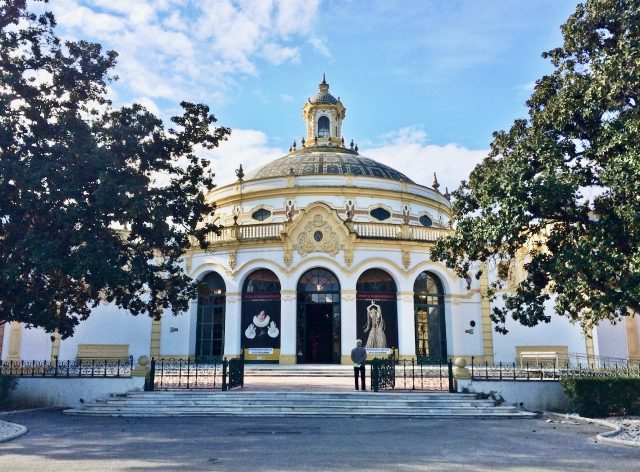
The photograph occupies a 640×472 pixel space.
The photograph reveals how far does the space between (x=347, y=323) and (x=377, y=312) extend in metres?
1.89

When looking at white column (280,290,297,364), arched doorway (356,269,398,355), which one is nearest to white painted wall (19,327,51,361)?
white column (280,290,297,364)

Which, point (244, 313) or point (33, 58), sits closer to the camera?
point (33, 58)

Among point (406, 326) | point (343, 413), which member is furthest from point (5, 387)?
point (406, 326)

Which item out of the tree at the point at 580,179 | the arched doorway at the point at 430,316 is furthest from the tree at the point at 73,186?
the arched doorway at the point at 430,316

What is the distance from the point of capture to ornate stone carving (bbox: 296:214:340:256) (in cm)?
2955

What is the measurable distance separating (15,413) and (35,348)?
15.6 meters

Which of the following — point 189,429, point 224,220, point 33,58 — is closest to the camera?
point 189,429

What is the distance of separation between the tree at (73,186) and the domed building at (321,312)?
10.7m

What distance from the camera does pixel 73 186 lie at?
1622 cm

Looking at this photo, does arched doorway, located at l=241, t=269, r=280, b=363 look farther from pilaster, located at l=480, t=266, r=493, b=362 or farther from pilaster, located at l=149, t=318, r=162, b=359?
pilaster, located at l=480, t=266, r=493, b=362

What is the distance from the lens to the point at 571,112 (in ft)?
46.8

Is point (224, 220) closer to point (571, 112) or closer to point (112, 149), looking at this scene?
point (112, 149)

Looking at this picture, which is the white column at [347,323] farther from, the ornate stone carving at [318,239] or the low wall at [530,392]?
the low wall at [530,392]

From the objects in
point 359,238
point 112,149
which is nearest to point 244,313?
point 359,238
